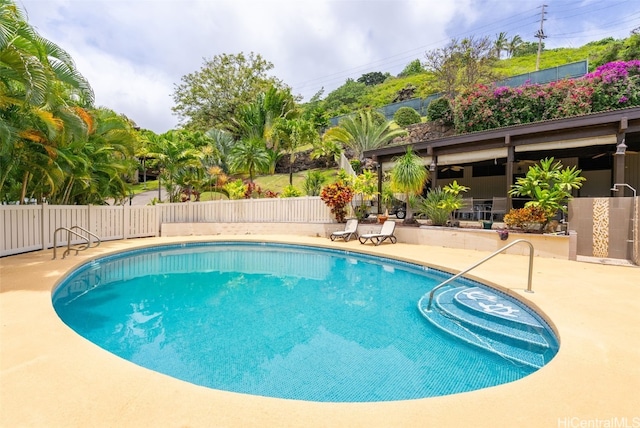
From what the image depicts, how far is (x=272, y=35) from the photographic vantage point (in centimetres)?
2181

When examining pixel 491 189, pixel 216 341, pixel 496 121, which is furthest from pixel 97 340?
pixel 496 121

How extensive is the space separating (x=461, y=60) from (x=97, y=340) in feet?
94.5

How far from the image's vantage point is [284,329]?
16.2 ft

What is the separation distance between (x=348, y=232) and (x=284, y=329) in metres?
8.22

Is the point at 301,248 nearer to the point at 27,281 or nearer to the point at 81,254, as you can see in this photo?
the point at 81,254

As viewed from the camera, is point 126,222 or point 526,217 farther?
point 126,222

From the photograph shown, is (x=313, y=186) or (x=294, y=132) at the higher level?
(x=294, y=132)

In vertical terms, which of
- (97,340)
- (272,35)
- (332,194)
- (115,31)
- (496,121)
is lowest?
(97,340)

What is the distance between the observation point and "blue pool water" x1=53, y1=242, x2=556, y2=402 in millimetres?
3512

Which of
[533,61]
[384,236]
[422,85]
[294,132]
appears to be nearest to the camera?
[384,236]

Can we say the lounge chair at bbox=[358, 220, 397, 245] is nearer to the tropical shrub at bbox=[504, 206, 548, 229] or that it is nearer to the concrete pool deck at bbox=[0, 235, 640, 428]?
the tropical shrub at bbox=[504, 206, 548, 229]

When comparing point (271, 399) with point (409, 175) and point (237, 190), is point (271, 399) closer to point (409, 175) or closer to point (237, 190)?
point (409, 175)

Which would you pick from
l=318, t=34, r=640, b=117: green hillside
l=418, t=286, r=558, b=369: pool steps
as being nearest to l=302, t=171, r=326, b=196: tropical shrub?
l=418, t=286, r=558, b=369: pool steps

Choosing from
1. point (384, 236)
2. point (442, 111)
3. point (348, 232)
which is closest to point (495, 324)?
point (384, 236)
